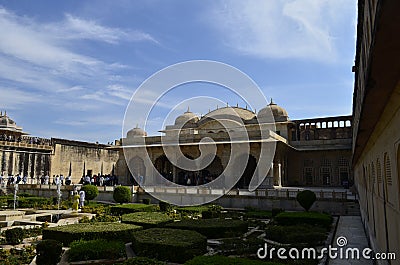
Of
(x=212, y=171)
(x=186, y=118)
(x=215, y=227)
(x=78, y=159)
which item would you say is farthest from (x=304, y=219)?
(x=78, y=159)

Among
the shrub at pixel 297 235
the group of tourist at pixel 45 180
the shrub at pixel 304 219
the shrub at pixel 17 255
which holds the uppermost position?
the group of tourist at pixel 45 180

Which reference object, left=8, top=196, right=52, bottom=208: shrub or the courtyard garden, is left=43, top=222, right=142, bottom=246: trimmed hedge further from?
left=8, top=196, right=52, bottom=208: shrub

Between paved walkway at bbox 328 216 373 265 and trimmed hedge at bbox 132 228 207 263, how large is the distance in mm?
3120

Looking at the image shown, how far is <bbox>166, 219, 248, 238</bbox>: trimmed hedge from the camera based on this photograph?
10.8m

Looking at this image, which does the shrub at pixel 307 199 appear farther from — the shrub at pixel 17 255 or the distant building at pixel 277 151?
the shrub at pixel 17 255

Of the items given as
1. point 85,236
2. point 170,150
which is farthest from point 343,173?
point 85,236

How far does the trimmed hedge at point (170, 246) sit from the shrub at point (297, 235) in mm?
2888

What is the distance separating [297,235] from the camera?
1005 centimetres

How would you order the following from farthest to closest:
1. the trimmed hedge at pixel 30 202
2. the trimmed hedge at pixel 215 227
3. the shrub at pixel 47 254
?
the trimmed hedge at pixel 30 202 → the trimmed hedge at pixel 215 227 → the shrub at pixel 47 254

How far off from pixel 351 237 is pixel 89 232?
7.89 metres

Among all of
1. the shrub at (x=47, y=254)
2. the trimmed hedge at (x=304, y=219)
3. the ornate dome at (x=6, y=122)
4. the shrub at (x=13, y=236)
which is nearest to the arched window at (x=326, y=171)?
the trimmed hedge at (x=304, y=219)

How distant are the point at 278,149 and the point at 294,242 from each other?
15721mm

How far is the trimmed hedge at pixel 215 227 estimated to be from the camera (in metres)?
10.8

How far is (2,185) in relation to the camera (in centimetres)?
2544
